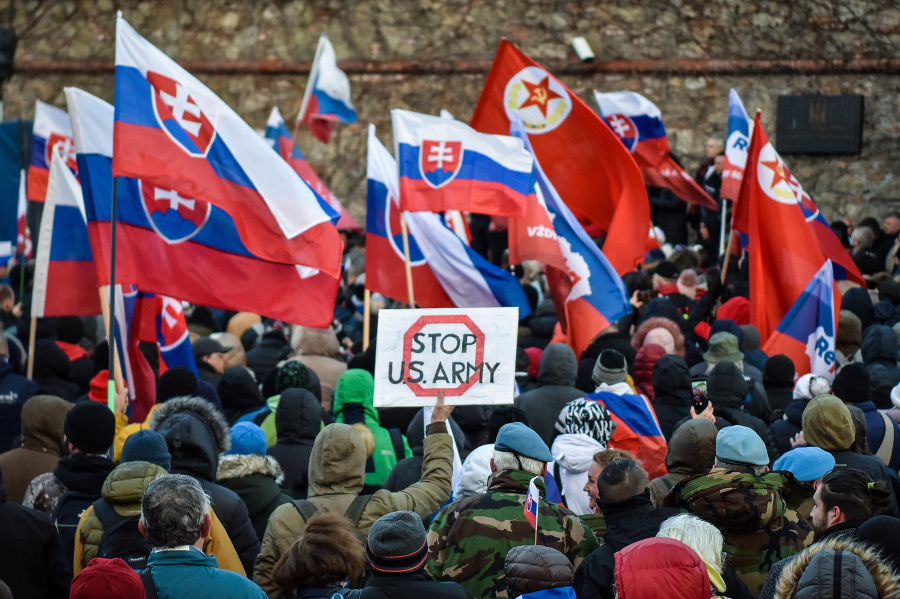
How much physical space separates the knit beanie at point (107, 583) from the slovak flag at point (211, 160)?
345 centimetres

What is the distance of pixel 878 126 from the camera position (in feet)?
53.7

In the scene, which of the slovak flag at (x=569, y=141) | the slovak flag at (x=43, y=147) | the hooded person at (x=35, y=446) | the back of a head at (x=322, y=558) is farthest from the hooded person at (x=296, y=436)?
the slovak flag at (x=43, y=147)

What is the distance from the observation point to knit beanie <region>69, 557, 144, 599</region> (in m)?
3.34

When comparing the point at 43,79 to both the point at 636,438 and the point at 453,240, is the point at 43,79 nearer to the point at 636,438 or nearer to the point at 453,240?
the point at 453,240

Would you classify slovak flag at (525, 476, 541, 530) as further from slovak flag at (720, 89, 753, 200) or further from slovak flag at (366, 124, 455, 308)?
slovak flag at (720, 89, 753, 200)

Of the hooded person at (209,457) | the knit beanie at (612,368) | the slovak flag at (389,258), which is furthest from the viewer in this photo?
the slovak flag at (389,258)

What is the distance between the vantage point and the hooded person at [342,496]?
4.57 metres

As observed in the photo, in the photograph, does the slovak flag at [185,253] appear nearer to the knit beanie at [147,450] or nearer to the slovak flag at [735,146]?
the knit beanie at [147,450]

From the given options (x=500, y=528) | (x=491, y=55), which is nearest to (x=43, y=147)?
(x=491, y=55)

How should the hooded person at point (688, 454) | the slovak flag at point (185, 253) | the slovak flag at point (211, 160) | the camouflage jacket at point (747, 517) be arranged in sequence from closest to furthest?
1. the camouflage jacket at point (747, 517)
2. the hooded person at point (688, 454)
3. the slovak flag at point (211, 160)
4. the slovak flag at point (185, 253)

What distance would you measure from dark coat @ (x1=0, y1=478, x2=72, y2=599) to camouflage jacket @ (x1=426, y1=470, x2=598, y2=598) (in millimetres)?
1473

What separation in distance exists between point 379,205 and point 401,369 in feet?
13.8

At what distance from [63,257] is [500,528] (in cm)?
491

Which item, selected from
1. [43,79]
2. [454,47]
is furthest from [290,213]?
[43,79]
